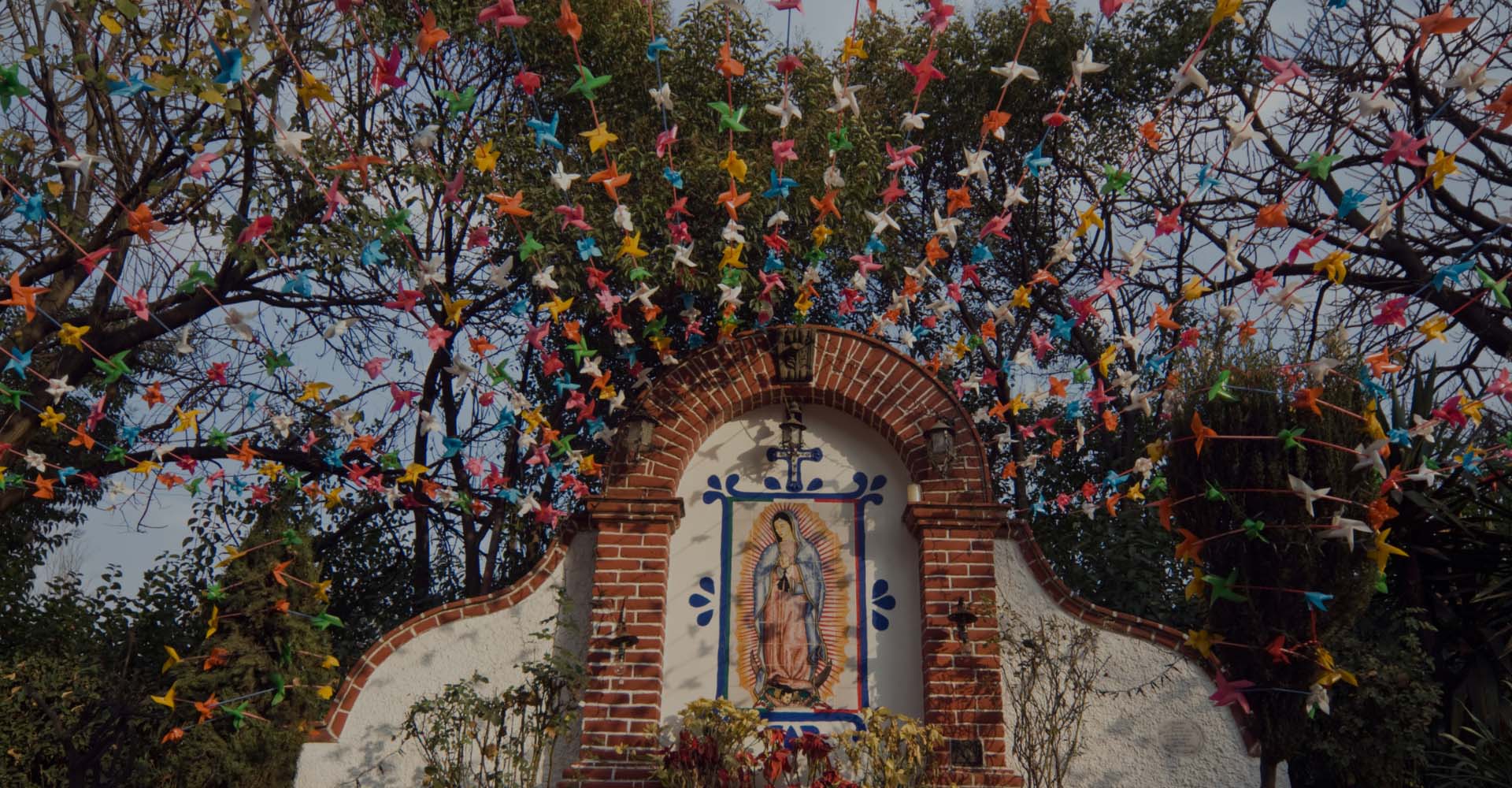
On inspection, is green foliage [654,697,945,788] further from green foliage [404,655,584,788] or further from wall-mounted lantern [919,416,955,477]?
wall-mounted lantern [919,416,955,477]

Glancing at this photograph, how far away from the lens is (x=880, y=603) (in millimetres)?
6809

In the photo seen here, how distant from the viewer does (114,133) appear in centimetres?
903

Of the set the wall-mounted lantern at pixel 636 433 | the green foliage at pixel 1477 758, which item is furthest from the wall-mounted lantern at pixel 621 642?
the green foliage at pixel 1477 758

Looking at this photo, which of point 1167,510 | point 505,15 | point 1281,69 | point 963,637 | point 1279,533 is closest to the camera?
point 1281,69

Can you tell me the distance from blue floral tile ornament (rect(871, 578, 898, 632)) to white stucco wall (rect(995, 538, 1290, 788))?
0.93 m

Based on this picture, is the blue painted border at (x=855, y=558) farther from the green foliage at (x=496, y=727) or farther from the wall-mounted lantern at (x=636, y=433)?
the green foliage at (x=496, y=727)

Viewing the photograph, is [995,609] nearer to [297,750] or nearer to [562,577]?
[562,577]

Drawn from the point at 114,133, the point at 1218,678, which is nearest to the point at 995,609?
the point at 1218,678

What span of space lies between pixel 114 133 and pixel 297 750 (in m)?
5.48

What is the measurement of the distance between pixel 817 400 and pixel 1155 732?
9.21 ft

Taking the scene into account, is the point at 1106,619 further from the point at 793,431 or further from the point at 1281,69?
the point at 1281,69

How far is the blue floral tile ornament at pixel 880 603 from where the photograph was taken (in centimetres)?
676

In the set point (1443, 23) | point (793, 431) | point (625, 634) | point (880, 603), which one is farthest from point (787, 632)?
point (1443, 23)

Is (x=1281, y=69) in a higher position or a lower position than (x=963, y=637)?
higher
